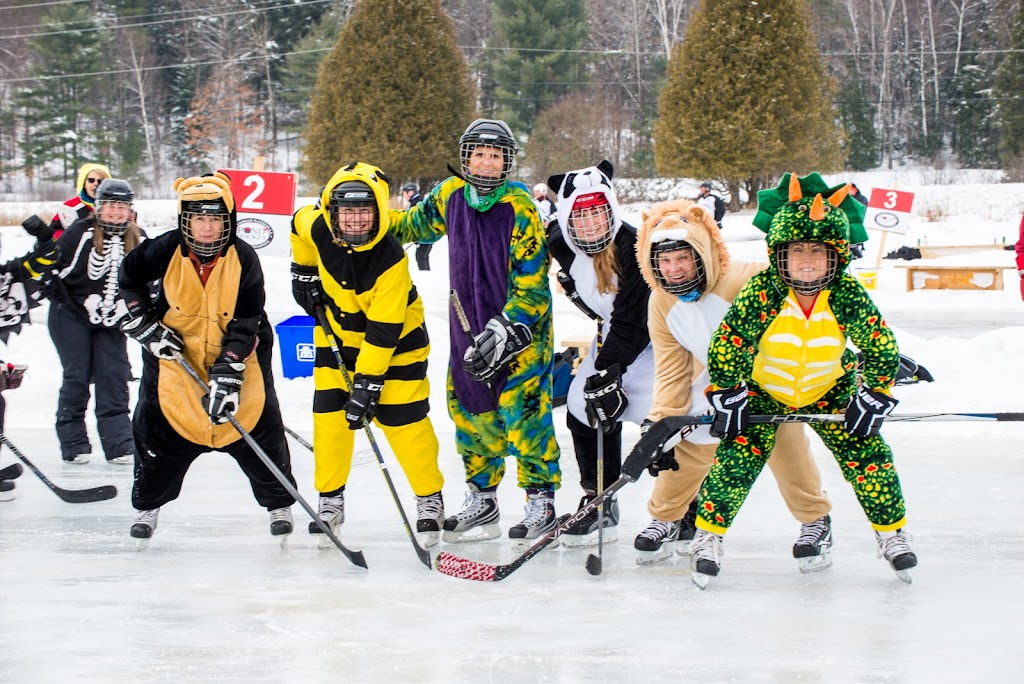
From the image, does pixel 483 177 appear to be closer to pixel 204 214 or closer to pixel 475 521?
pixel 204 214

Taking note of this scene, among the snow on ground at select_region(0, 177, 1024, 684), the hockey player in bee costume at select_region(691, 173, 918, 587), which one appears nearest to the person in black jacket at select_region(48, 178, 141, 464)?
the snow on ground at select_region(0, 177, 1024, 684)

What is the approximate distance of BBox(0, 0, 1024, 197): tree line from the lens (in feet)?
76.8

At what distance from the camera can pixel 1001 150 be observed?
3047 centimetres

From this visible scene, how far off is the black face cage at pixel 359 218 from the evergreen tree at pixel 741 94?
20021mm

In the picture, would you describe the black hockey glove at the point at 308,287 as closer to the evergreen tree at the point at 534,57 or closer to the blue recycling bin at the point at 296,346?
the blue recycling bin at the point at 296,346

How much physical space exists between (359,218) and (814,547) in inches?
71.8

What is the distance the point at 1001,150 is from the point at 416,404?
30252mm

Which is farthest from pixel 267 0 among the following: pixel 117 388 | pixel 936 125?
pixel 117 388

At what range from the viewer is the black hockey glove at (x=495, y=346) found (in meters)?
3.78

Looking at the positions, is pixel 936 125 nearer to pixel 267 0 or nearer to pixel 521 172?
pixel 521 172

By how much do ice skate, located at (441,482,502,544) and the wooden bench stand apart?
1013cm

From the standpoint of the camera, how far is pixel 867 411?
3244 mm

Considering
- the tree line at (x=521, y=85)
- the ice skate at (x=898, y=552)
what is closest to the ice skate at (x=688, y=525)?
the ice skate at (x=898, y=552)

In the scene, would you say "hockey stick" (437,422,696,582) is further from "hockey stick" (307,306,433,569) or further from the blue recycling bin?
the blue recycling bin
